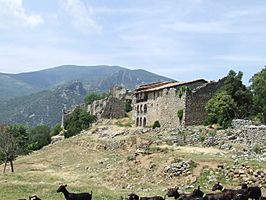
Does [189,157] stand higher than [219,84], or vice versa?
[219,84]

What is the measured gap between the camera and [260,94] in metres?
54.7

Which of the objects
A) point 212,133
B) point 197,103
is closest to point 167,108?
point 197,103

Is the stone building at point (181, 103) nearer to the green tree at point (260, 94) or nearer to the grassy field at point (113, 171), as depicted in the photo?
the green tree at point (260, 94)

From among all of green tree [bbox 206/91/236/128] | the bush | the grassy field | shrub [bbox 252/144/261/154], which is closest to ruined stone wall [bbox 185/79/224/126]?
green tree [bbox 206/91/236/128]

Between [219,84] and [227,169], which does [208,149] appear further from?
[219,84]

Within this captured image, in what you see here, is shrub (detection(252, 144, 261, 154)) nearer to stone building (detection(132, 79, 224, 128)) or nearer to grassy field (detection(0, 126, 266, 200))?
grassy field (detection(0, 126, 266, 200))

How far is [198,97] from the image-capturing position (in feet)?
208

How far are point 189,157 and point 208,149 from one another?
26.2 ft

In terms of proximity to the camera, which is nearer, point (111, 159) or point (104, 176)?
point (104, 176)

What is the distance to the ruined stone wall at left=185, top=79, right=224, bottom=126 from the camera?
62.5 m

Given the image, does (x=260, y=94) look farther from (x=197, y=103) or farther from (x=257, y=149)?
(x=257, y=149)

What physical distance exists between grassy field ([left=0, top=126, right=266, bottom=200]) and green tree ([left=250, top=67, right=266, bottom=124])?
11.8 m

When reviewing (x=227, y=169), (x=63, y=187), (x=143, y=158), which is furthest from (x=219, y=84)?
(x=63, y=187)

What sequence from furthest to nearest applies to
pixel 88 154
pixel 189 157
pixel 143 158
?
pixel 88 154, pixel 143 158, pixel 189 157
